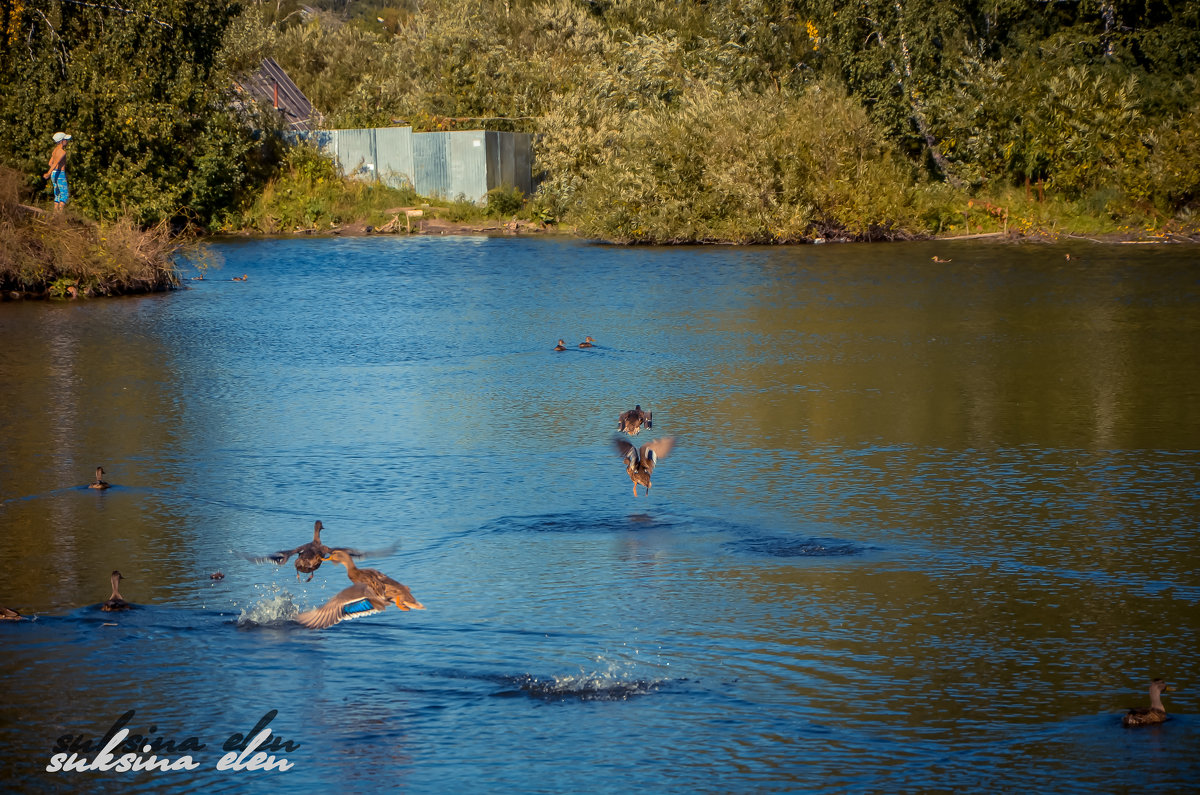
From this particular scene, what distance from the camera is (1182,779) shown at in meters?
5.61

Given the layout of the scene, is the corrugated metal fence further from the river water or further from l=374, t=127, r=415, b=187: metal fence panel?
the river water

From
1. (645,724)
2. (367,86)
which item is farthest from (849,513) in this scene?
Answer: (367,86)

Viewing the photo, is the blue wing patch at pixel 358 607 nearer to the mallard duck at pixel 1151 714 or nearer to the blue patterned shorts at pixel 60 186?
the mallard duck at pixel 1151 714

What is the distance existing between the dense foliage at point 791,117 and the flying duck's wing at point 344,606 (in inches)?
1172

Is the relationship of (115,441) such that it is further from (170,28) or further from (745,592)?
(170,28)

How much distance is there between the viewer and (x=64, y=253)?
2505cm

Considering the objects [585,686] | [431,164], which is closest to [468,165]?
[431,164]

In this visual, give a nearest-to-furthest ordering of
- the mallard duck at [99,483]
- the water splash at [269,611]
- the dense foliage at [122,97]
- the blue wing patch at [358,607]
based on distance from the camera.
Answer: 1. the blue wing patch at [358,607]
2. the water splash at [269,611]
3. the mallard duck at [99,483]
4. the dense foliage at [122,97]

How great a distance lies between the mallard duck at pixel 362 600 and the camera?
22.6 feet

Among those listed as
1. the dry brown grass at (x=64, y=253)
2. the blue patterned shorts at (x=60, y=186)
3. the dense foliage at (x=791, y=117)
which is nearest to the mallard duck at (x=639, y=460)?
the dry brown grass at (x=64, y=253)

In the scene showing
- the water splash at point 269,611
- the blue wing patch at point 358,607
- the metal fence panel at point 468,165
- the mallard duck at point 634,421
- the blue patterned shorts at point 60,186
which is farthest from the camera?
the metal fence panel at point 468,165

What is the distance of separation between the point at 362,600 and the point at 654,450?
381 centimetres

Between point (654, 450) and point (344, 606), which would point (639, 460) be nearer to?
point (654, 450)

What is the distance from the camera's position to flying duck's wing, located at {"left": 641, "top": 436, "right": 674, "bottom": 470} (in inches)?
400
